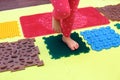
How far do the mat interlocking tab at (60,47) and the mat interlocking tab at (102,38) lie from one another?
0.05m

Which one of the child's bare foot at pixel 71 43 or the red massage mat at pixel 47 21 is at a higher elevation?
the child's bare foot at pixel 71 43

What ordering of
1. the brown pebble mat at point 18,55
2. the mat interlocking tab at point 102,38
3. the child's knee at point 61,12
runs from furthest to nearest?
the mat interlocking tab at point 102,38 < the brown pebble mat at point 18,55 < the child's knee at point 61,12

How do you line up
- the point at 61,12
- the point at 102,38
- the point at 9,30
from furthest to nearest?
the point at 9,30 → the point at 102,38 → the point at 61,12

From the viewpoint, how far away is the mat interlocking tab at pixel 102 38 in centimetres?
131

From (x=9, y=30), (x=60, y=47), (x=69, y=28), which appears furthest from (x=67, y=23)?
(x=9, y=30)

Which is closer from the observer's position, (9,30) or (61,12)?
(61,12)

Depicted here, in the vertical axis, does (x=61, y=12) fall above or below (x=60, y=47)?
above

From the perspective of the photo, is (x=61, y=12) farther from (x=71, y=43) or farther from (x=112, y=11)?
(x=112, y=11)

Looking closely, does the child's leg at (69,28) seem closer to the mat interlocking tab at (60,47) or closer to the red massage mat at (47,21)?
the mat interlocking tab at (60,47)

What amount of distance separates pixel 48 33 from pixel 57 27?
0.62ft

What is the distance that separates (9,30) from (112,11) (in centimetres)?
72

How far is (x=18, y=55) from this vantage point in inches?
50.0

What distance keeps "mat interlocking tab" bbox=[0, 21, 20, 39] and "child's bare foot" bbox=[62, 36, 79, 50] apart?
0.32 m

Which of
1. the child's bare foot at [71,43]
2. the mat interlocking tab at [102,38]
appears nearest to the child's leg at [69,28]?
the child's bare foot at [71,43]
